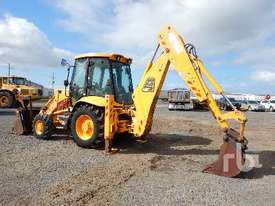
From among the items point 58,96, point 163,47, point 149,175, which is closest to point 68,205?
point 149,175

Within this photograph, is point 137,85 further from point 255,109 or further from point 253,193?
point 255,109

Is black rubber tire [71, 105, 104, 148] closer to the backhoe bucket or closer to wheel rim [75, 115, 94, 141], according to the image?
wheel rim [75, 115, 94, 141]

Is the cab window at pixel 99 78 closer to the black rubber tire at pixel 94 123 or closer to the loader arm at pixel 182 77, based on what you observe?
the black rubber tire at pixel 94 123

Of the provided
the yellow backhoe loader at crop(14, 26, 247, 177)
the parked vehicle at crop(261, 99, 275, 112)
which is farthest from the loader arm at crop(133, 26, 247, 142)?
the parked vehicle at crop(261, 99, 275, 112)

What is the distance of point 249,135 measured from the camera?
723 inches

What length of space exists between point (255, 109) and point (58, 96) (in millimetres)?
43455

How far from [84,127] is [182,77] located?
12.2 ft

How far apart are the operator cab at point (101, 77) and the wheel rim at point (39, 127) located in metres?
1.48

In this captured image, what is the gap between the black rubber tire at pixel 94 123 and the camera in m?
12.8

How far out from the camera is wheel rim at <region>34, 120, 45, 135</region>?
14906 mm

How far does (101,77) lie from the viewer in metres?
13.8

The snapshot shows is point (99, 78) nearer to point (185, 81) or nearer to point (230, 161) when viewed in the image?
point (185, 81)

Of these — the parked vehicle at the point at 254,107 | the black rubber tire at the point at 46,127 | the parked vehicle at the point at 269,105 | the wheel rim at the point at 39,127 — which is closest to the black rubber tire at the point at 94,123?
the black rubber tire at the point at 46,127

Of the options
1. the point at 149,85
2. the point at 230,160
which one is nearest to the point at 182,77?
the point at 149,85
